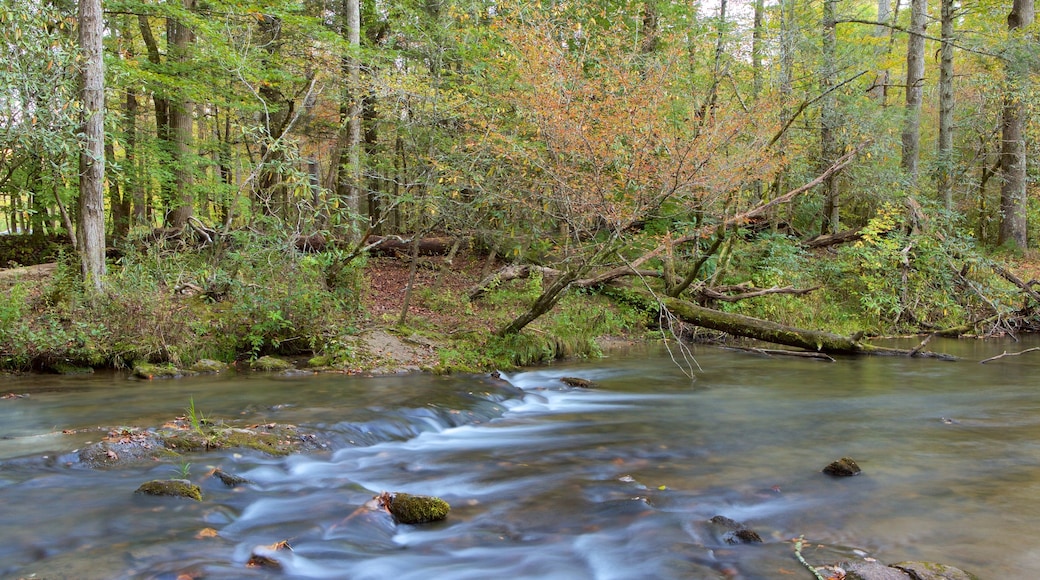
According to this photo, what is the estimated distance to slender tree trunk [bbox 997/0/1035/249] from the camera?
62.4 feet

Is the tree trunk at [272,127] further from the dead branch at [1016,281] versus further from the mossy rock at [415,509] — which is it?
the dead branch at [1016,281]

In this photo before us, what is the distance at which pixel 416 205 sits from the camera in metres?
13.3

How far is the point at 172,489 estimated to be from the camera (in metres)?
5.42

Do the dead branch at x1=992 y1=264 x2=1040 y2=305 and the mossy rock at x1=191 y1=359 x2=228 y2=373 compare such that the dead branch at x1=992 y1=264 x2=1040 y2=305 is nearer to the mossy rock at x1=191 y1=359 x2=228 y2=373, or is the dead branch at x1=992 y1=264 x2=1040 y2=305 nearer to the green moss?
the green moss

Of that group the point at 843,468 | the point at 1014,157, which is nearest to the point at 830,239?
the point at 1014,157

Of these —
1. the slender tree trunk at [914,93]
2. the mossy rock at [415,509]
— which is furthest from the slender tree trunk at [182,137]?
the slender tree trunk at [914,93]

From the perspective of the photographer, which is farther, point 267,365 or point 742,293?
point 742,293

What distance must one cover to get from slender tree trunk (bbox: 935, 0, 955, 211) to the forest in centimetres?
9

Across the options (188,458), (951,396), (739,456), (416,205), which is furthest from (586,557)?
(416,205)

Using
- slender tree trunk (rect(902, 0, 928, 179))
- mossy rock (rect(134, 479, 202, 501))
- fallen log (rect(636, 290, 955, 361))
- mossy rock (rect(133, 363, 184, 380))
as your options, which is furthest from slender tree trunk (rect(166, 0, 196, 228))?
slender tree trunk (rect(902, 0, 928, 179))

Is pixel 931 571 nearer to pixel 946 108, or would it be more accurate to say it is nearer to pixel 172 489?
pixel 172 489

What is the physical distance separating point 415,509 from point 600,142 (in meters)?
8.02

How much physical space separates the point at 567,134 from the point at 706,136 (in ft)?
8.11

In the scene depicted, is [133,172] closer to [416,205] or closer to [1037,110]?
[416,205]
